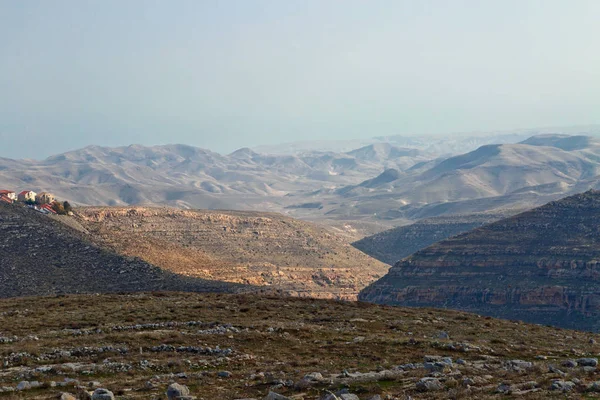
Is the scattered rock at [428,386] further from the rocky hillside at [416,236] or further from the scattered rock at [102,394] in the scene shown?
the rocky hillside at [416,236]

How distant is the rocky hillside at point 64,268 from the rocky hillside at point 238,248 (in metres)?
6.47

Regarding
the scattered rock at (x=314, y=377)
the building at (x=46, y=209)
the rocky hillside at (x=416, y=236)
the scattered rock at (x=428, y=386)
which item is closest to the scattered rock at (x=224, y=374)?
the scattered rock at (x=314, y=377)

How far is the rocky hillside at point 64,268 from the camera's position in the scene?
6228cm

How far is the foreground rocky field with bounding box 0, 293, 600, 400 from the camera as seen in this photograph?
68.2ft

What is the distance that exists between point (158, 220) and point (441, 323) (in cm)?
8881

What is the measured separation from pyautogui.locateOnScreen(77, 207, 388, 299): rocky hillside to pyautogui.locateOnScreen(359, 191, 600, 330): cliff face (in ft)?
27.9

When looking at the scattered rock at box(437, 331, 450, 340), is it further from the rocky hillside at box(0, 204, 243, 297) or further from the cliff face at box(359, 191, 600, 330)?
the cliff face at box(359, 191, 600, 330)

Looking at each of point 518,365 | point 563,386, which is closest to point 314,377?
point 563,386

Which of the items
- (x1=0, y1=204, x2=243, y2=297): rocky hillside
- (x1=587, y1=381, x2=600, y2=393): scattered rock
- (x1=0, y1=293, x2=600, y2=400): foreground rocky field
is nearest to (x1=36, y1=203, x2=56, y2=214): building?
(x1=0, y1=204, x2=243, y2=297): rocky hillside

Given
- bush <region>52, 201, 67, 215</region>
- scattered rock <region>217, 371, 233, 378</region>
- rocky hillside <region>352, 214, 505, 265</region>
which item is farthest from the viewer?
rocky hillside <region>352, 214, 505, 265</region>

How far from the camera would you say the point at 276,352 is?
27.3 meters

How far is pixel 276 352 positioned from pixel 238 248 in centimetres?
8895

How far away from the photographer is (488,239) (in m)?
99.1

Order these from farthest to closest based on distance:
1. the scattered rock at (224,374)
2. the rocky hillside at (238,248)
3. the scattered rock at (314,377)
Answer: the rocky hillside at (238,248)
the scattered rock at (224,374)
the scattered rock at (314,377)
